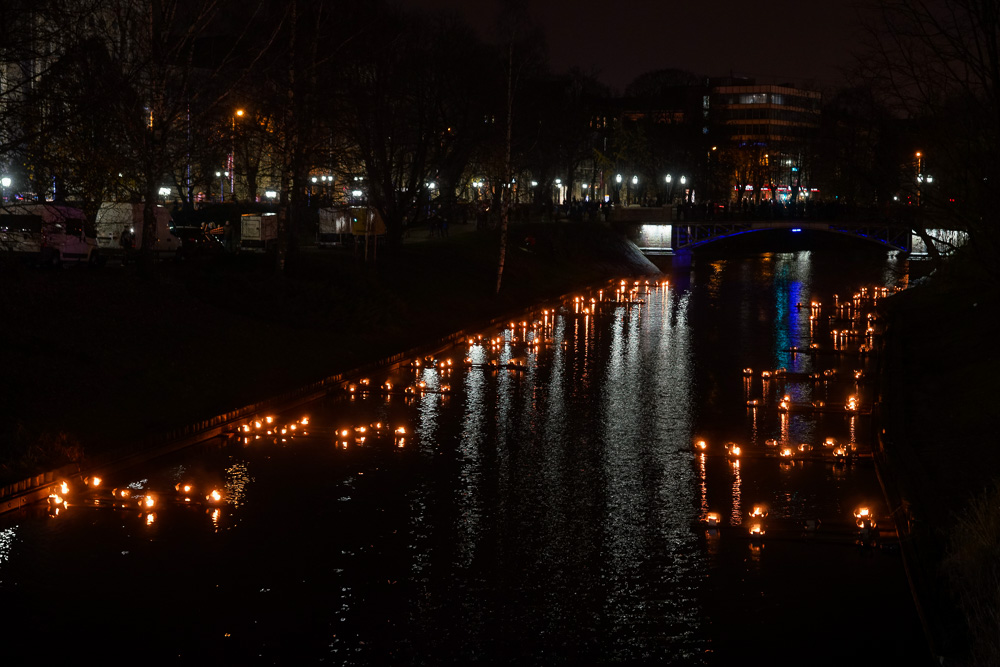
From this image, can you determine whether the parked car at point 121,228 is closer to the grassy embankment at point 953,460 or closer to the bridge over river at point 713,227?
the grassy embankment at point 953,460

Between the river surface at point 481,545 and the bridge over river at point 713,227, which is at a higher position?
the bridge over river at point 713,227

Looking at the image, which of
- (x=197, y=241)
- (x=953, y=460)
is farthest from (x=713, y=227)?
(x=953, y=460)

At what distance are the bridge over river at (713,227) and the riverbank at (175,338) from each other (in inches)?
1694

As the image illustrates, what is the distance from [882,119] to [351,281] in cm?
1573

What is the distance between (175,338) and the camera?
72.9 feet

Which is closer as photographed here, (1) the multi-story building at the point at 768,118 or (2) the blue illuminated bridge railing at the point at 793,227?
(2) the blue illuminated bridge railing at the point at 793,227

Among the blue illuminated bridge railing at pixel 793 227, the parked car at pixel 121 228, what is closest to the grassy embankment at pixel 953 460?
the parked car at pixel 121 228

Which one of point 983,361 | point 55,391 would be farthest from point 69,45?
point 983,361

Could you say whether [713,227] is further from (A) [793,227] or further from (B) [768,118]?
(B) [768,118]

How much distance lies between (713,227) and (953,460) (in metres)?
69.5

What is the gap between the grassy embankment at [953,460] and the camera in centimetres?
1043

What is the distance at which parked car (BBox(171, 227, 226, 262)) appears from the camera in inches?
1605

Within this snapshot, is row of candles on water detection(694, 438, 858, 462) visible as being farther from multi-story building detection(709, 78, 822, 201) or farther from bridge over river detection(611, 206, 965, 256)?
multi-story building detection(709, 78, 822, 201)

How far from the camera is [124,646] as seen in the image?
998cm
